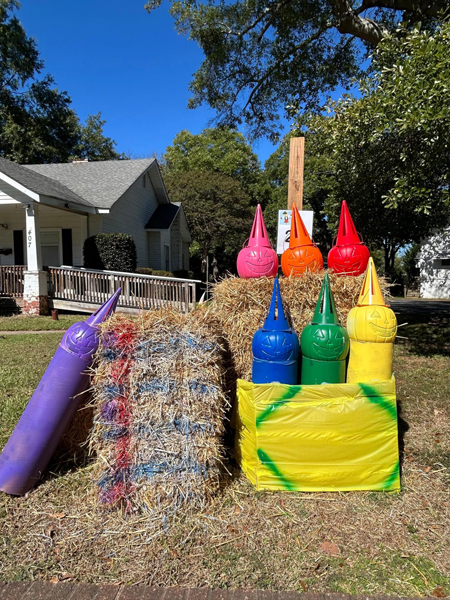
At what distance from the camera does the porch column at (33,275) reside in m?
12.2

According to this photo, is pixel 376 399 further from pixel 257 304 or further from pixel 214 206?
pixel 214 206

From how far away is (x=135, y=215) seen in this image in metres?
18.1

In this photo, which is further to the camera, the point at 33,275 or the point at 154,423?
the point at 33,275

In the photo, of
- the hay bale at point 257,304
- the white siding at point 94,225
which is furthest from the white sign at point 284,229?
the white siding at point 94,225

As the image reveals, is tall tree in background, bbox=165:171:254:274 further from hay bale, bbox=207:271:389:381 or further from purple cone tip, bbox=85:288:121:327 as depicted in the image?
purple cone tip, bbox=85:288:121:327

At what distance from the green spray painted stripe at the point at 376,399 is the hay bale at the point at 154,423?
117 centimetres

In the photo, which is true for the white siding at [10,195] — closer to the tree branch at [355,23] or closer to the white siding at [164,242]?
the white siding at [164,242]

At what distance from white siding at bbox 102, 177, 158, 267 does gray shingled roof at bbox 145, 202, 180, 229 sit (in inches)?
9.4

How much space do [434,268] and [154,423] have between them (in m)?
29.0

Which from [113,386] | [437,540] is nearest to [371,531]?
[437,540]

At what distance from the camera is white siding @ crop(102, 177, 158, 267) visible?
52.6 ft

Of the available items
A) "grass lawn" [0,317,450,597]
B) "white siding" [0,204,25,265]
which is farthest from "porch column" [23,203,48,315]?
"grass lawn" [0,317,450,597]

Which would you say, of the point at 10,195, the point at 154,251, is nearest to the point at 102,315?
the point at 10,195

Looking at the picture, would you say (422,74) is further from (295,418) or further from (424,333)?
(424,333)
